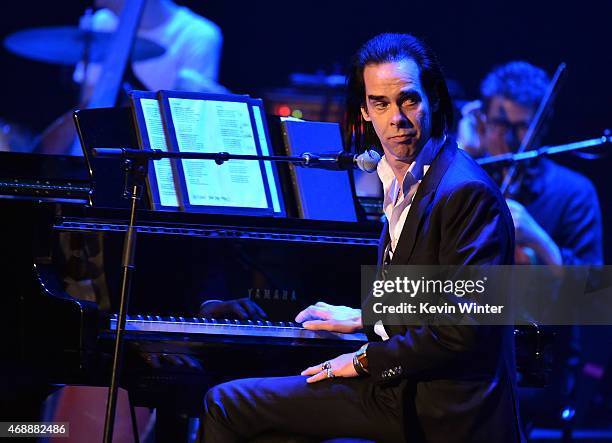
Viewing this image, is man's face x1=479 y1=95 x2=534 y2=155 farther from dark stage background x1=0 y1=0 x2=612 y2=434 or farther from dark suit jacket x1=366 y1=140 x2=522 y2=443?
dark suit jacket x1=366 y1=140 x2=522 y2=443

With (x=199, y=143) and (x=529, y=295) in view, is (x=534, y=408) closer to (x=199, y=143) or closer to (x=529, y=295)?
(x=529, y=295)

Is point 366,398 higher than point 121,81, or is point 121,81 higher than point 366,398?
point 121,81

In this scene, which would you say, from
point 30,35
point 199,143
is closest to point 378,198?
point 199,143

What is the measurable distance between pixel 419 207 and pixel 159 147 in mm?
1213

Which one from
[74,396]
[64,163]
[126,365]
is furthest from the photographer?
[74,396]

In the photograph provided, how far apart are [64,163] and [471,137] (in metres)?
2.71

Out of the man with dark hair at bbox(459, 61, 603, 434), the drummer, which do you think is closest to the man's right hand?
the man with dark hair at bbox(459, 61, 603, 434)

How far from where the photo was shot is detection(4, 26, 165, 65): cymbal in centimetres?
582

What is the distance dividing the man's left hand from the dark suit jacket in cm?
11

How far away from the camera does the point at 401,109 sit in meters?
2.71

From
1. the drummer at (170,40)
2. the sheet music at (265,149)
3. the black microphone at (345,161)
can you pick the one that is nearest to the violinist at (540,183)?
the drummer at (170,40)

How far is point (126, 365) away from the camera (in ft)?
10.3

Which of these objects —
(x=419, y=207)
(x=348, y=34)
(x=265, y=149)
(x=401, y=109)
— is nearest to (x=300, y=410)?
(x=419, y=207)

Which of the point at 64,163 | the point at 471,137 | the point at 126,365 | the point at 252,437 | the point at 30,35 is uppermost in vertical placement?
the point at 30,35
